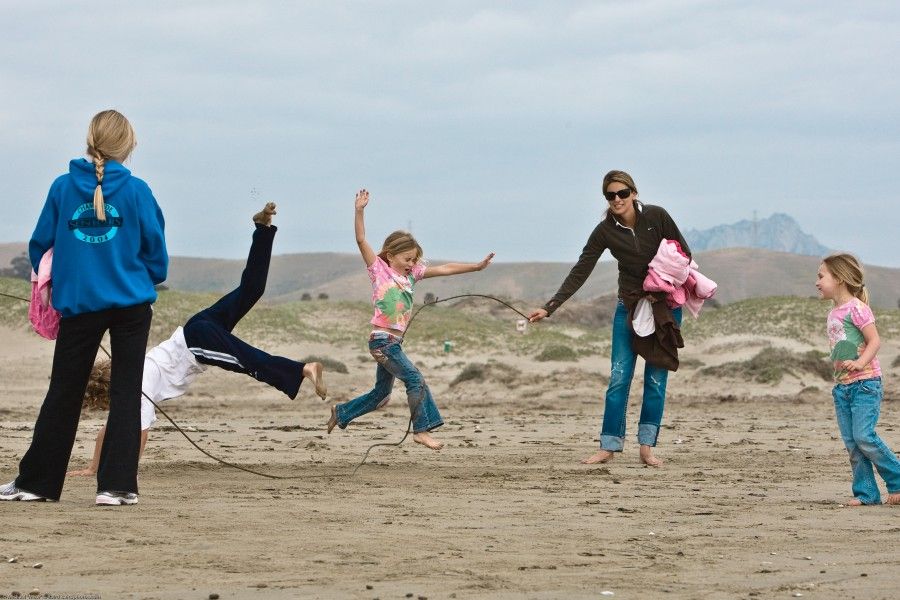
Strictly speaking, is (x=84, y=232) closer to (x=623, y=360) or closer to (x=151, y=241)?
(x=151, y=241)

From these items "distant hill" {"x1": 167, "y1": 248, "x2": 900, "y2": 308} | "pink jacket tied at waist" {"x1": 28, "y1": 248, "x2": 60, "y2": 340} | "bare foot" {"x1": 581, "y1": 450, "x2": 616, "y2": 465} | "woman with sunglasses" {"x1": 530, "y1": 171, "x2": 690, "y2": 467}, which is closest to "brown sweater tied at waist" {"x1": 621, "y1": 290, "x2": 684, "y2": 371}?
"woman with sunglasses" {"x1": 530, "y1": 171, "x2": 690, "y2": 467}

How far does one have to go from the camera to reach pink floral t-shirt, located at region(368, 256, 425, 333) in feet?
30.2

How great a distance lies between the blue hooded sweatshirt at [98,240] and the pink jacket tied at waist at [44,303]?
0.25 feet

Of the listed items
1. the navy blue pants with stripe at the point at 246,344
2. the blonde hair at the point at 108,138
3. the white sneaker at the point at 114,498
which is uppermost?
the blonde hair at the point at 108,138

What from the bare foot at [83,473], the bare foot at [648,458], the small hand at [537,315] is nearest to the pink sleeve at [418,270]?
the small hand at [537,315]

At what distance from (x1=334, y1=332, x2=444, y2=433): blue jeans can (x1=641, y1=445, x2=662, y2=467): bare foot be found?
60.5 inches

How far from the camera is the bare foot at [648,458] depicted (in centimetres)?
983

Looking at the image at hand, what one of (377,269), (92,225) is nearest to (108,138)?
(92,225)

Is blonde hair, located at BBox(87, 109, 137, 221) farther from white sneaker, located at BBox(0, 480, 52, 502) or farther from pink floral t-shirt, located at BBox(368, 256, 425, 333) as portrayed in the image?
pink floral t-shirt, located at BBox(368, 256, 425, 333)

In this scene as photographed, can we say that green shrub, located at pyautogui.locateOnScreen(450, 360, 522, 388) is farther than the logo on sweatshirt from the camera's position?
Yes

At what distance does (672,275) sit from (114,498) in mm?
4478

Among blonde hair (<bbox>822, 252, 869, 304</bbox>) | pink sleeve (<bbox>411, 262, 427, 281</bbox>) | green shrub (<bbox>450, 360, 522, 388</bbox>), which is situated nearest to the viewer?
blonde hair (<bbox>822, 252, 869, 304</bbox>)

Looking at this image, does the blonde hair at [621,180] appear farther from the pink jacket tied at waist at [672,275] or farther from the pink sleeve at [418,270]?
the pink sleeve at [418,270]

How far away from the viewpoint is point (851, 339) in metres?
7.82
